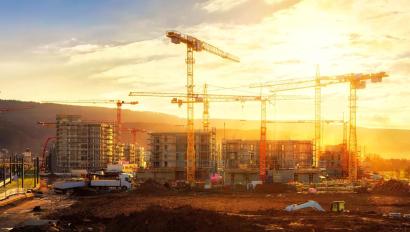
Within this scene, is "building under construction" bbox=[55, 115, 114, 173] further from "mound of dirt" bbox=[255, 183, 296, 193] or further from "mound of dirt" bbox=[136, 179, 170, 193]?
"mound of dirt" bbox=[255, 183, 296, 193]

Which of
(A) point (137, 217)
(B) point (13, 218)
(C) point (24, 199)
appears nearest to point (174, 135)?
(C) point (24, 199)

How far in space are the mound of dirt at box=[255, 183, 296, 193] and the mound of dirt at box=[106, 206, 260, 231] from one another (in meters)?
37.7

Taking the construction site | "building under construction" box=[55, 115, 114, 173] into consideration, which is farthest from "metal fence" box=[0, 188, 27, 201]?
"building under construction" box=[55, 115, 114, 173]

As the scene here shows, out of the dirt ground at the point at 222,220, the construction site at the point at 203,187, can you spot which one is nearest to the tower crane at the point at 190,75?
the construction site at the point at 203,187

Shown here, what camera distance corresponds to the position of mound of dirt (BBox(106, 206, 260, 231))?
25922 mm

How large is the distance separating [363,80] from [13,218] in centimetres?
6675

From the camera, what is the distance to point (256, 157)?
96.3m

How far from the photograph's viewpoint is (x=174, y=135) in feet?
324

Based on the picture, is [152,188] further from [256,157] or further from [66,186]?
[256,157]

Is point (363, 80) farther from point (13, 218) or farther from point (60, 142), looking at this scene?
Answer: point (60, 142)

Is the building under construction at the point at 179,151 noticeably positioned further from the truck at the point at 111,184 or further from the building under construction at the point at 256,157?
the truck at the point at 111,184

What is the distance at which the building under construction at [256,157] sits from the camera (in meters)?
83.1

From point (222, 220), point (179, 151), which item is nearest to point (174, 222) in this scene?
point (222, 220)

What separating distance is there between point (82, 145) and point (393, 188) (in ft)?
304
